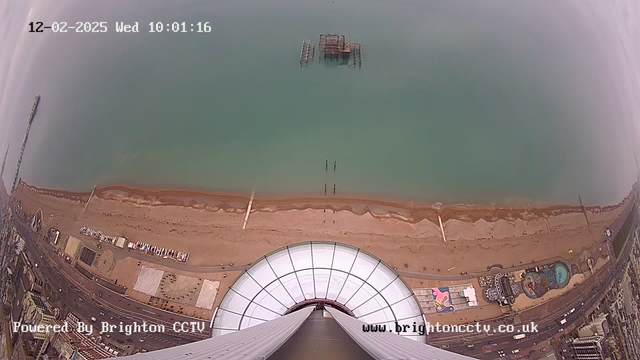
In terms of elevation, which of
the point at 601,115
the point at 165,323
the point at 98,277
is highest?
→ the point at 601,115

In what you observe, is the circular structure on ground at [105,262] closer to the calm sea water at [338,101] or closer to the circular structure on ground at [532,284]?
the calm sea water at [338,101]

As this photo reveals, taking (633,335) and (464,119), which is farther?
(464,119)

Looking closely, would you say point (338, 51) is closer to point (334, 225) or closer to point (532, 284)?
point (334, 225)

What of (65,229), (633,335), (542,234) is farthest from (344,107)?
(633,335)

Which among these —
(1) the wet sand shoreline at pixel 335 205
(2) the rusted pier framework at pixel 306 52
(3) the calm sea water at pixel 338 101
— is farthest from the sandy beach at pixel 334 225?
(2) the rusted pier framework at pixel 306 52

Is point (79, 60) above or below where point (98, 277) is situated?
above

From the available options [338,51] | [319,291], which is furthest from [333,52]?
[319,291]

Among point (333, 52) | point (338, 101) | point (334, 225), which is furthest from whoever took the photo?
point (333, 52)

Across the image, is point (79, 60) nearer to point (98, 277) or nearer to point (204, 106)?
point (204, 106)
